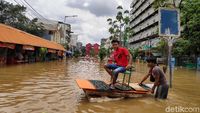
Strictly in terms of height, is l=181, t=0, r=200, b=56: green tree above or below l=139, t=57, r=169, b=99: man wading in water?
above

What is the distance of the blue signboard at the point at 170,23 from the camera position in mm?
14125

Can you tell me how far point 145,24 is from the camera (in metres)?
86.3

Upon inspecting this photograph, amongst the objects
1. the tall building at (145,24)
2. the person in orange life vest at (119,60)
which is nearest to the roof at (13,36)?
the person in orange life vest at (119,60)

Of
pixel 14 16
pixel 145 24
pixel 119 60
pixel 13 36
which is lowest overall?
pixel 119 60

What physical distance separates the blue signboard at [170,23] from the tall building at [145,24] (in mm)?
50653

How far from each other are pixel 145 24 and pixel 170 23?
72964mm

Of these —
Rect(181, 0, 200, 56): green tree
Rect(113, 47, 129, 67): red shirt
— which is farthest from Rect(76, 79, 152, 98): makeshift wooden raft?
Rect(181, 0, 200, 56): green tree

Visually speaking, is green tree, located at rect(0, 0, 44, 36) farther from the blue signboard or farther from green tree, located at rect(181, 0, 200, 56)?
the blue signboard

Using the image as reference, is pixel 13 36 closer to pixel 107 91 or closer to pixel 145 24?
pixel 107 91

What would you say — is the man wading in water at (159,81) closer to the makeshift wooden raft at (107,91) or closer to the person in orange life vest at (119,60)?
the makeshift wooden raft at (107,91)

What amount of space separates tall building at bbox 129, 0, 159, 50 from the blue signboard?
5065 centimetres

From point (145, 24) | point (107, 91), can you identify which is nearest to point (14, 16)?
point (145, 24)

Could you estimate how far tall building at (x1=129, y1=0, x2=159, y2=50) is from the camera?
72425mm

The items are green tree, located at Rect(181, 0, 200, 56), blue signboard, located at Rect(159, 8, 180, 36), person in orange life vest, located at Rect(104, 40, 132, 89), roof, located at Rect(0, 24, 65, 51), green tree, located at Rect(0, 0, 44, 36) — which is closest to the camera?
person in orange life vest, located at Rect(104, 40, 132, 89)
